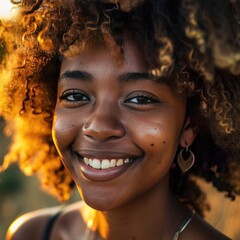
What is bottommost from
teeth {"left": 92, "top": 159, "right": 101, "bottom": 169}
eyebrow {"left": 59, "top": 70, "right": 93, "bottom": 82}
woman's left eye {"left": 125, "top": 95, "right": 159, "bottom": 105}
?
teeth {"left": 92, "top": 159, "right": 101, "bottom": 169}

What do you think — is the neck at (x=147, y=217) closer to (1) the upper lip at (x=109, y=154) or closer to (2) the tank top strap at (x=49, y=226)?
(1) the upper lip at (x=109, y=154)

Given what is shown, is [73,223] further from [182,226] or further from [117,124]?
[117,124]

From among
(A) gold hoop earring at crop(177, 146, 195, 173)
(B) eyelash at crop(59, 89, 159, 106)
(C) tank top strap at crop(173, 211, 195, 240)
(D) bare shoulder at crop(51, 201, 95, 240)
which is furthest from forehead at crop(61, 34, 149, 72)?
(D) bare shoulder at crop(51, 201, 95, 240)

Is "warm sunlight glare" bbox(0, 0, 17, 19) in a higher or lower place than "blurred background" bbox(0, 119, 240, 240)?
higher

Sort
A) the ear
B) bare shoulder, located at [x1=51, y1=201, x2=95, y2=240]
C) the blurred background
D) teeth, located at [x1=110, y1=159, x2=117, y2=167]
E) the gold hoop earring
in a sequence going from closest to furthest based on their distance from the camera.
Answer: teeth, located at [x1=110, y1=159, x2=117, y2=167]
the ear
the gold hoop earring
bare shoulder, located at [x1=51, y1=201, x2=95, y2=240]
the blurred background

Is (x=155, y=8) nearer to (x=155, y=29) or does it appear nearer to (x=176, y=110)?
(x=155, y=29)

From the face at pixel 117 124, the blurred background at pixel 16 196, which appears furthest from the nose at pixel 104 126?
the blurred background at pixel 16 196

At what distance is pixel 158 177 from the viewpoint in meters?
2.65

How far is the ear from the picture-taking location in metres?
2.77

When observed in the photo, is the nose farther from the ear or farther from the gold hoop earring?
the gold hoop earring

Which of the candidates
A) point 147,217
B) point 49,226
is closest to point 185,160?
point 147,217

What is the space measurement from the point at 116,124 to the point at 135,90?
16cm

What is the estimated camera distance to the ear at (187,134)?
2.77 metres

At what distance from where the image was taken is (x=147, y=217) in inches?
114
